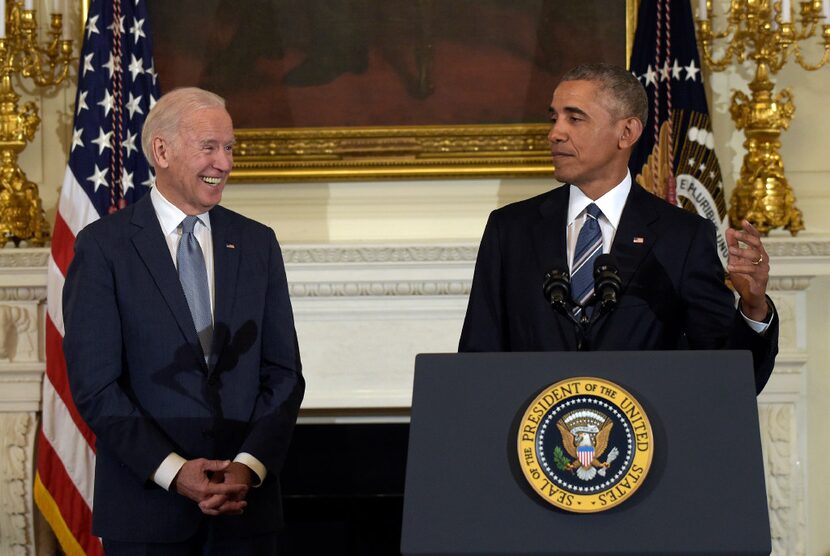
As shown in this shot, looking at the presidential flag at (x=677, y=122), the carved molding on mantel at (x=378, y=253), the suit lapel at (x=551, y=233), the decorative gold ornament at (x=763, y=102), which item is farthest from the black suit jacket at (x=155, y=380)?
the decorative gold ornament at (x=763, y=102)

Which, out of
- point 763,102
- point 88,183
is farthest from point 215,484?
point 763,102

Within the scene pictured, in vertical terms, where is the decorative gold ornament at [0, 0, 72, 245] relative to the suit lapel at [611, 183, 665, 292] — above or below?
above

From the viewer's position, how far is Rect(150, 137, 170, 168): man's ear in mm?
2863

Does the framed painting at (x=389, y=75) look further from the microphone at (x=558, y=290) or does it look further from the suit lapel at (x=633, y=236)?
the microphone at (x=558, y=290)

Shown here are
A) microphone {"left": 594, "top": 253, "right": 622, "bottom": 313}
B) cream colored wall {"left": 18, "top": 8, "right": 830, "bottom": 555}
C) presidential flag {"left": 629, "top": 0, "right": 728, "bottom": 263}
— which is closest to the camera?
microphone {"left": 594, "top": 253, "right": 622, "bottom": 313}

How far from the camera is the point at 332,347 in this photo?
16.1ft

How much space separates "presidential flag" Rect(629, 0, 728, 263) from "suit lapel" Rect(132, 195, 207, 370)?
246 cm

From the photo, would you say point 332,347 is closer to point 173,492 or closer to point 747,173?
point 747,173

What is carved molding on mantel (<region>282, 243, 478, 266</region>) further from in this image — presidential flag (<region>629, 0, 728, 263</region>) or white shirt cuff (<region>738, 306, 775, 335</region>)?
white shirt cuff (<region>738, 306, 775, 335</region>)

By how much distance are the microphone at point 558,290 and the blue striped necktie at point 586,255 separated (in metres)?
0.32

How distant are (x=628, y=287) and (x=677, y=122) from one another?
7.84 ft

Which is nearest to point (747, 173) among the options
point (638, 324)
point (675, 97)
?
point (675, 97)

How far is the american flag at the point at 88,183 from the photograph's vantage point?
4.59 meters

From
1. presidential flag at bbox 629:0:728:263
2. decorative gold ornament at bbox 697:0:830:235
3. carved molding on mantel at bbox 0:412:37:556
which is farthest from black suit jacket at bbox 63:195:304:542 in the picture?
decorative gold ornament at bbox 697:0:830:235
